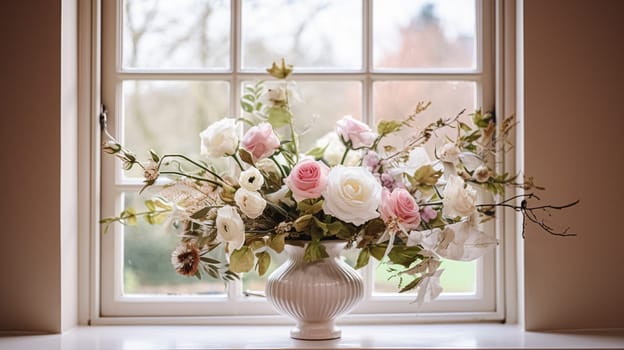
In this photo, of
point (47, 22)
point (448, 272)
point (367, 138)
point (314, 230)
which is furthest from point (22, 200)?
point (448, 272)

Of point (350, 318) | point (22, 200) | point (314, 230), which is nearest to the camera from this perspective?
point (314, 230)

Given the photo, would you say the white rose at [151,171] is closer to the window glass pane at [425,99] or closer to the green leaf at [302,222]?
the green leaf at [302,222]

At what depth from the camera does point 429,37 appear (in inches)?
76.0

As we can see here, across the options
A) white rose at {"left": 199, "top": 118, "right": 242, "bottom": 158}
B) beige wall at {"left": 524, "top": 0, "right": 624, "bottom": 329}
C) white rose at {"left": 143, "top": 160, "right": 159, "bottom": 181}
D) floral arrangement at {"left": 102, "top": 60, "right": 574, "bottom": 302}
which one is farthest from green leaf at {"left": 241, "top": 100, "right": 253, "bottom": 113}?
beige wall at {"left": 524, "top": 0, "right": 624, "bottom": 329}

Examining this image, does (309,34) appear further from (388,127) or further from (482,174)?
(482,174)

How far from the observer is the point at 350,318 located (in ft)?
6.14

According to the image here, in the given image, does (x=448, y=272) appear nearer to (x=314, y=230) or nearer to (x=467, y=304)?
(x=467, y=304)

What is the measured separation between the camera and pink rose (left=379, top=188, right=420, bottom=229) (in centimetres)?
150

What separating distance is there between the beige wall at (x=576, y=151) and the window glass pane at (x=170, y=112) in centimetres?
75

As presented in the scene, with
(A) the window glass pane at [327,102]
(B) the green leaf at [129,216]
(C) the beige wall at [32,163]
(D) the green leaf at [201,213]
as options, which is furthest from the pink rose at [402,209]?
(C) the beige wall at [32,163]

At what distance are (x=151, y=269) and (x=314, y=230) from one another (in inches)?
21.6

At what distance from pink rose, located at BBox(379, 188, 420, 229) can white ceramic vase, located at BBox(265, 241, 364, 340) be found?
160 millimetres

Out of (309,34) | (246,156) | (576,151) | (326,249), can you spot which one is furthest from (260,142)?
A: (576,151)

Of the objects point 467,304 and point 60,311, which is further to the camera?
point 467,304
